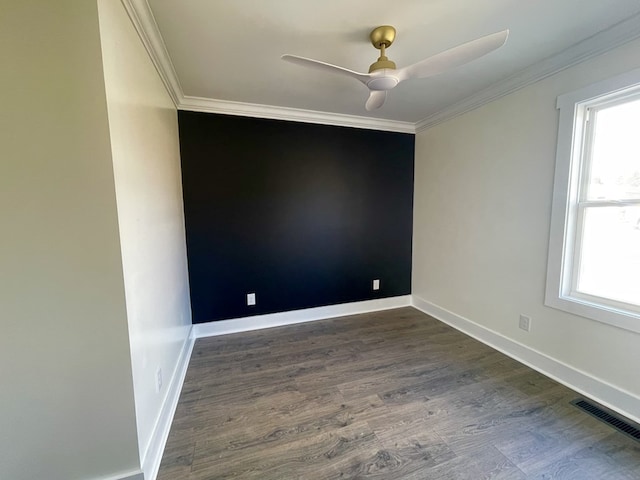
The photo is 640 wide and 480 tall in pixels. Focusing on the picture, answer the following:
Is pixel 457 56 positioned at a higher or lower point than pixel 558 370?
higher

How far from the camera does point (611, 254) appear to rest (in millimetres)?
1819

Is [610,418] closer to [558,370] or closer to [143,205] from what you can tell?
[558,370]

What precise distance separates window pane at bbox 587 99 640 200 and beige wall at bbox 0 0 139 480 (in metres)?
2.92

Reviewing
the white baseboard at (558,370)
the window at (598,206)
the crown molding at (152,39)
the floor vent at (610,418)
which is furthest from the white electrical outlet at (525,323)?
the crown molding at (152,39)

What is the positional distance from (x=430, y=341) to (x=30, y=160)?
10.1ft

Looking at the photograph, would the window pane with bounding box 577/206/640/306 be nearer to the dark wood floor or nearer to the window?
the window

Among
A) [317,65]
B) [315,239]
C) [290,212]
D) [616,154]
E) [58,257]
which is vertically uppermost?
[317,65]

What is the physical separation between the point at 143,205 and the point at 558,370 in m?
3.09

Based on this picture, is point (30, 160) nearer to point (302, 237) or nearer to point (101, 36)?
point (101, 36)

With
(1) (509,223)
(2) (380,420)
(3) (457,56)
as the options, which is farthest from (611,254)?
(2) (380,420)

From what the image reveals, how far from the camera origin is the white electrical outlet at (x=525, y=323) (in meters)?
2.23

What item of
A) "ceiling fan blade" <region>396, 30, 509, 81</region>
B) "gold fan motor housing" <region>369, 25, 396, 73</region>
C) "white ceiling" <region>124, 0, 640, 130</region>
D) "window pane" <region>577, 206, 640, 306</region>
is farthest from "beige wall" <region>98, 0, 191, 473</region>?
"window pane" <region>577, 206, 640, 306</region>

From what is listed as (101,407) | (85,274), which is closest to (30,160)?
A: (85,274)

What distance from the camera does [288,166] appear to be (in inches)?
116
